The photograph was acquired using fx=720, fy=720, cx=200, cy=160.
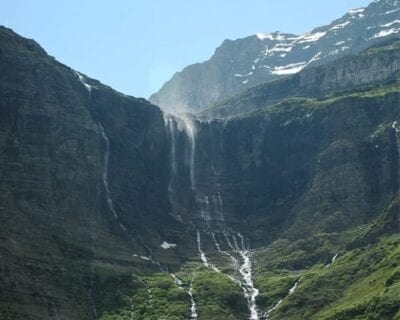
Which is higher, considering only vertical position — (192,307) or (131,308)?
(131,308)

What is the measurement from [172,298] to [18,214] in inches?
1882

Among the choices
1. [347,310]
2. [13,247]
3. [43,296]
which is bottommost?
[347,310]

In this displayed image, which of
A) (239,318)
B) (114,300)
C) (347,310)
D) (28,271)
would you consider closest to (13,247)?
(28,271)

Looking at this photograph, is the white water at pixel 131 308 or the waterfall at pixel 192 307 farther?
the waterfall at pixel 192 307

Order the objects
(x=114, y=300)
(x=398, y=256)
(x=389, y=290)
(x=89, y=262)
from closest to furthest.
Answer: (x=389, y=290) < (x=398, y=256) < (x=114, y=300) < (x=89, y=262)

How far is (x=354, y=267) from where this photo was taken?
6880 inches

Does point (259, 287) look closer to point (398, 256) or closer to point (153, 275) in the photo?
point (153, 275)

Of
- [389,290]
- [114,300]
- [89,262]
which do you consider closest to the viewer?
[389,290]

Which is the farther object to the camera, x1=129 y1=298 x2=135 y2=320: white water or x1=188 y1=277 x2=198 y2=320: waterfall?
x1=188 y1=277 x2=198 y2=320: waterfall

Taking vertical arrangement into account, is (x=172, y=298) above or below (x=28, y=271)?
below

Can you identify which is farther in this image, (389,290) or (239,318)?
(239,318)

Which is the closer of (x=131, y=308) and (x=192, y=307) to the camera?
(x=131, y=308)

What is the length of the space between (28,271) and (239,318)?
5060cm

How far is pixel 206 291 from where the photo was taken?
181500 mm
